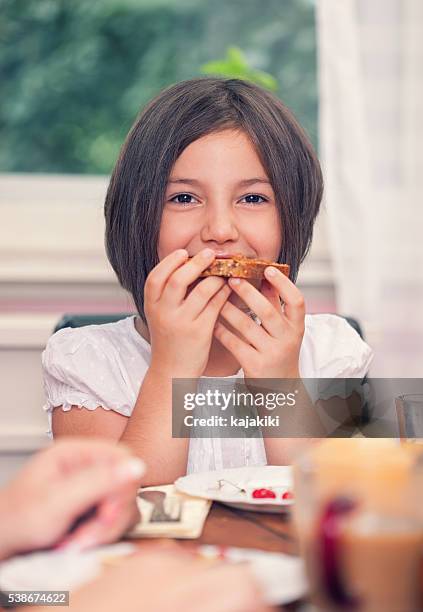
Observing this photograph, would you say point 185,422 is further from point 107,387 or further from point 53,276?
point 53,276

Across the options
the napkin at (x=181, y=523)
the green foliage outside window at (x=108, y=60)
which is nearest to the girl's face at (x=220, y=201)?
the napkin at (x=181, y=523)

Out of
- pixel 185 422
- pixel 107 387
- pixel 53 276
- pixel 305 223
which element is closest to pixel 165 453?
pixel 185 422

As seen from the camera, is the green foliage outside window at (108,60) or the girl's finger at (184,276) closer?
the girl's finger at (184,276)

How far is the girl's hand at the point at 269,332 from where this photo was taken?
1.40m

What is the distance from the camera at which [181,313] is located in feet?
4.52

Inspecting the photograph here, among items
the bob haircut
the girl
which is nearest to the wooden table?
the girl

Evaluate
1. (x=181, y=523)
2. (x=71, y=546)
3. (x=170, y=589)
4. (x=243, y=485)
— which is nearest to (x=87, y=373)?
(x=243, y=485)

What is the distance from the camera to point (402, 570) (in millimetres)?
499

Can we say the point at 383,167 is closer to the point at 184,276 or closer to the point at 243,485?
the point at 184,276

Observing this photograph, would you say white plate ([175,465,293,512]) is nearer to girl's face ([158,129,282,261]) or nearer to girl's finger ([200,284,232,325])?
girl's finger ([200,284,232,325])

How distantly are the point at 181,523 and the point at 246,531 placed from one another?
0.20 feet

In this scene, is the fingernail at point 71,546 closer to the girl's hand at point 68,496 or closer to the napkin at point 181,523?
the girl's hand at point 68,496

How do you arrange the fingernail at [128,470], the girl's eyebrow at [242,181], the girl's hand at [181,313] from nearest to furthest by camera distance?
1. the fingernail at [128,470]
2. the girl's hand at [181,313]
3. the girl's eyebrow at [242,181]

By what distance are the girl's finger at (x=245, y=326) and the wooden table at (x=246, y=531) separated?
56cm
